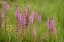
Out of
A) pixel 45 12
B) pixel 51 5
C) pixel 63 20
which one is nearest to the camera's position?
pixel 63 20

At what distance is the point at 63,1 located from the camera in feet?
19.6

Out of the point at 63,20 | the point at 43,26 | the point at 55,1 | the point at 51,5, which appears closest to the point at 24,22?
the point at 43,26

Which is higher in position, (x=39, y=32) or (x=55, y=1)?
(x=55, y=1)

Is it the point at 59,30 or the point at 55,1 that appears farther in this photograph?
the point at 55,1

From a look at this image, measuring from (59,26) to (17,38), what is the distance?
1238 mm

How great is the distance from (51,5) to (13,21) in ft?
4.79

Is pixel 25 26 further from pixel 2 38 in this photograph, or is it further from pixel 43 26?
pixel 43 26

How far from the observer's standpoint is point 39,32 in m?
4.21

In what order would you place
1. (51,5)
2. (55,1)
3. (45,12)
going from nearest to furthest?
1. (45,12)
2. (51,5)
3. (55,1)

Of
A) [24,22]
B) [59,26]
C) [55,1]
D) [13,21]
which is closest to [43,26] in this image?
[59,26]

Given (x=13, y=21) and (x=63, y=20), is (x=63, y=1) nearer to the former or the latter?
(x=63, y=20)

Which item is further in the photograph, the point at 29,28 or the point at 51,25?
the point at 29,28

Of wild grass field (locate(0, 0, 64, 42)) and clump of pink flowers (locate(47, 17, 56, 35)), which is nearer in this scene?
wild grass field (locate(0, 0, 64, 42))

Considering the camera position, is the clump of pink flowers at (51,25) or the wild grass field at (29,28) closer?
the wild grass field at (29,28)
